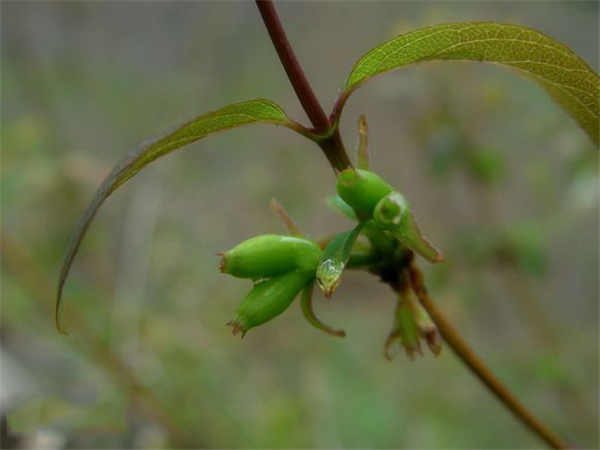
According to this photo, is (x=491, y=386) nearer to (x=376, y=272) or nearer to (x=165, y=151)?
(x=376, y=272)

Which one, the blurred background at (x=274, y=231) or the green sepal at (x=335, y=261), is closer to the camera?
the green sepal at (x=335, y=261)

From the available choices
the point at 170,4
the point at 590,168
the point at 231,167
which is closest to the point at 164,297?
the point at 231,167

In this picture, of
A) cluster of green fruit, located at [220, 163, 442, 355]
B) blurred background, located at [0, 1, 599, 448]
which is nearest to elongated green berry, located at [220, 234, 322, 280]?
cluster of green fruit, located at [220, 163, 442, 355]

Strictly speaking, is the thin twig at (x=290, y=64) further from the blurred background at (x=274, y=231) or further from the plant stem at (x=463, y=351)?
the blurred background at (x=274, y=231)

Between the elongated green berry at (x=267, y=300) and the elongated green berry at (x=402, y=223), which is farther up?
the elongated green berry at (x=402, y=223)

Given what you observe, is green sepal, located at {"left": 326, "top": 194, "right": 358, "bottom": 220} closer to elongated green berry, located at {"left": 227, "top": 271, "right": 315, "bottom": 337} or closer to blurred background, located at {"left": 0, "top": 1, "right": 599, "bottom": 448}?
elongated green berry, located at {"left": 227, "top": 271, "right": 315, "bottom": 337}

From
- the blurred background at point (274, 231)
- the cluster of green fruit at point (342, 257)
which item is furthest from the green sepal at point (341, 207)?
the blurred background at point (274, 231)

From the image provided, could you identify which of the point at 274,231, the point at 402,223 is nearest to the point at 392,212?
the point at 402,223
